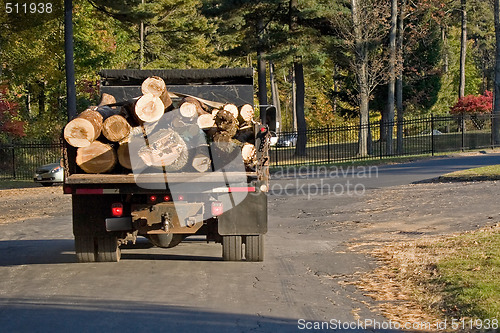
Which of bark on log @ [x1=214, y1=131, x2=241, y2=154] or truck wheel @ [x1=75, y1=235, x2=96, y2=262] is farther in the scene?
truck wheel @ [x1=75, y1=235, x2=96, y2=262]

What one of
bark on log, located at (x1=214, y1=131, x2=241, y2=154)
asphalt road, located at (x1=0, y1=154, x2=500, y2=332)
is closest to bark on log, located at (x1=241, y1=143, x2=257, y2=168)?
bark on log, located at (x1=214, y1=131, x2=241, y2=154)

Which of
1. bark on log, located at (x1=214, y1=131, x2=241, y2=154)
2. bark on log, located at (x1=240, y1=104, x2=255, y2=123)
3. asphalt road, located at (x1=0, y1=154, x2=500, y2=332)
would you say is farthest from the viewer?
bark on log, located at (x1=240, y1=104, x2=255, y2=123)

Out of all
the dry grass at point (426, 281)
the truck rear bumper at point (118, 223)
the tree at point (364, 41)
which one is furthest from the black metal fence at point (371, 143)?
the truck rear bumper at point (118, 223)

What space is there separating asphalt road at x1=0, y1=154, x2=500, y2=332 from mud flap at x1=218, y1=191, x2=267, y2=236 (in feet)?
1.92

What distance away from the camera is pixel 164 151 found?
988 cm

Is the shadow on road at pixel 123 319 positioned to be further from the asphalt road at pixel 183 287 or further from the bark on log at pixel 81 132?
the bark on log at pixel 81 132

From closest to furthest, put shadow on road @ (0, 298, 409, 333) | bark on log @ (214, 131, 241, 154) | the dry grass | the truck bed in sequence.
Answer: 1. shadow on road @ (0, 298, 409, 333)
2. the dry grass
3. the truck bed
4. bark on log @ (214, 131, 241, 154)

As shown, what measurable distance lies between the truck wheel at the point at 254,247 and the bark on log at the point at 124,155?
2.19 m

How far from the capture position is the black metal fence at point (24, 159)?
36.8 m

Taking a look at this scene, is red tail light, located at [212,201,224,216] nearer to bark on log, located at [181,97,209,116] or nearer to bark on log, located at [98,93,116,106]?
bark on log, located at [181,97,209,116]

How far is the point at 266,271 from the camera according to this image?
34.4ft

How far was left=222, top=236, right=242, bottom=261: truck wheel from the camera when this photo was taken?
35.9 feet

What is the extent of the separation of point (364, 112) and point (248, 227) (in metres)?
29.7

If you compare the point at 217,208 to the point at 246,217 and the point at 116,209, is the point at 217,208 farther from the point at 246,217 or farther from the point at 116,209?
the point at 116,209
